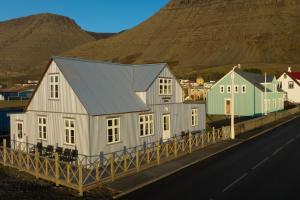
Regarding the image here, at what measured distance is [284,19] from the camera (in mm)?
198375

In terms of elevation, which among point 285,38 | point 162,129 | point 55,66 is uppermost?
point 285,38

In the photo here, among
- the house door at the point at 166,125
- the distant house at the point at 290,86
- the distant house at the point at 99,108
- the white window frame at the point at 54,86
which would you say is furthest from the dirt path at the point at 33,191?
the distant house at the point at 290,86

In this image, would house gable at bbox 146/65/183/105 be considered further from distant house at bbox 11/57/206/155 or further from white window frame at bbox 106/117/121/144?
white window frame at bbox 106/117/121/144

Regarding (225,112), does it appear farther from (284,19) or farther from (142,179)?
(284,19)

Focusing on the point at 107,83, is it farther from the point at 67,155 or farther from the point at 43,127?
the point at 67,155

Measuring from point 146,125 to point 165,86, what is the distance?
3841mm

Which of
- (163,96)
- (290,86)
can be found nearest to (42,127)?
(163,96)

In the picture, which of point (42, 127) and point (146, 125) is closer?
point (42, 127)

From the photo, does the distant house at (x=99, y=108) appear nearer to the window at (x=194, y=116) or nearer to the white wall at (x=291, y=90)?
the window at (x=194, y=116)

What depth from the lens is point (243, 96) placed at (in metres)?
51.3

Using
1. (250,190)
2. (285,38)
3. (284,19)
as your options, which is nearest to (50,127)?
(250,190)

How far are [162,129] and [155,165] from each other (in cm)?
545

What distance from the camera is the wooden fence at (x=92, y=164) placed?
1641 centimetres

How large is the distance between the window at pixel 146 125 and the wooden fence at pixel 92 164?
1.13 metres
